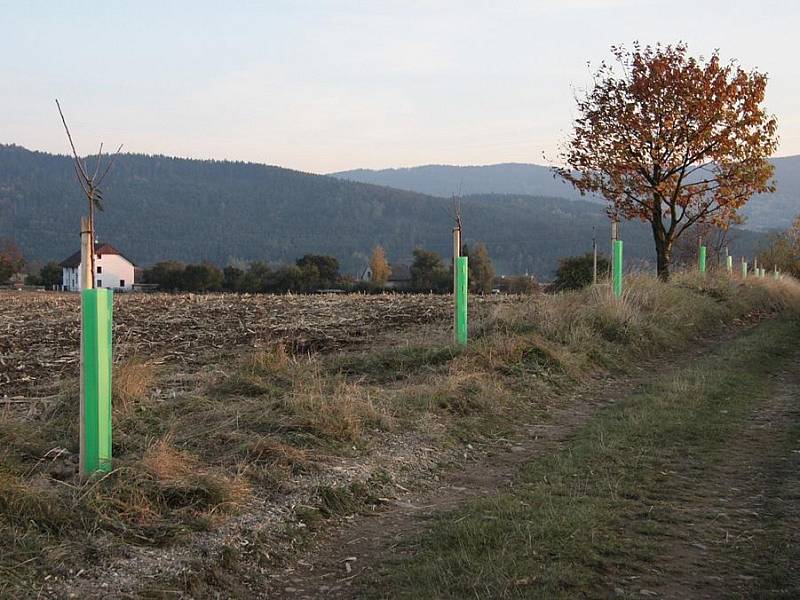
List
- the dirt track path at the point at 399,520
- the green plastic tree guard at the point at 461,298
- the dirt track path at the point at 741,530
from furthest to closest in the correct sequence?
the green plastic tree guard at the point at 461,298, the dirt track path at the point at 399,520, the dirt track path at the point at 741,530

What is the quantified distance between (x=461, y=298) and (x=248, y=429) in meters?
5.17

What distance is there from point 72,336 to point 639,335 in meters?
10.1

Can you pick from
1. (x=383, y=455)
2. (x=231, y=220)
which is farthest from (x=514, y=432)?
(x=231, y=220)

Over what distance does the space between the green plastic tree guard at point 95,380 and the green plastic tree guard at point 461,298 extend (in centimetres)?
673

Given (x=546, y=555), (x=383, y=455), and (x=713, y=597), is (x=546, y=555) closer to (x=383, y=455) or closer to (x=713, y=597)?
(x=713, y=597)

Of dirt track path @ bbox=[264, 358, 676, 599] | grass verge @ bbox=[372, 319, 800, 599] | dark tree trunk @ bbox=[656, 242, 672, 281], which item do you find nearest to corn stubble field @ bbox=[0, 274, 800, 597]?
dirt track path @ bbox=[264, 358, 676, 599]

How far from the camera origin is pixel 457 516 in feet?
18.5

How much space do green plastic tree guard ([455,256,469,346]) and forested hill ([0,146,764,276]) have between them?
2615 inches

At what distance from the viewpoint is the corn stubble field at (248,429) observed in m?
4.62

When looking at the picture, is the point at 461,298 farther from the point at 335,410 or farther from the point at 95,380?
the point at 95,380

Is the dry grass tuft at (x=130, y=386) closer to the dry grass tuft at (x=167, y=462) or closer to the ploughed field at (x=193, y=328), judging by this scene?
the dry grass tuft at (x=167, y=462)

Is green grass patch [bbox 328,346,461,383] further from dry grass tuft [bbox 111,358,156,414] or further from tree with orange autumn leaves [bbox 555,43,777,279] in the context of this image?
tree with orange autumn leaves [bbox 555,43,777,279]

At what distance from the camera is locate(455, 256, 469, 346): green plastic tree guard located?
11.6m

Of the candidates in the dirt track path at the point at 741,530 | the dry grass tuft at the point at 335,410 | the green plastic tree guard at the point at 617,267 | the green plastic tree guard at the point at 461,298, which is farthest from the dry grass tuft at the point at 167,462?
the green plastic tree guard at the point at 617,267
